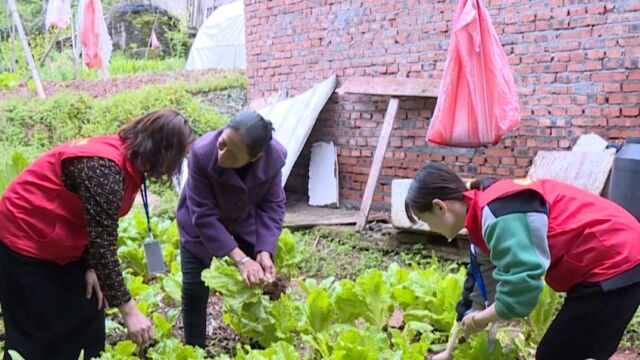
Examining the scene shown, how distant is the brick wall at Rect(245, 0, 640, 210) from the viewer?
4824mm

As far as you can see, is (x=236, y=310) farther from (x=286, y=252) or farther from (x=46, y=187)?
(x=46, y=187)

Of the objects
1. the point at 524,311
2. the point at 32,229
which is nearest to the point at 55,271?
the point at 32,229

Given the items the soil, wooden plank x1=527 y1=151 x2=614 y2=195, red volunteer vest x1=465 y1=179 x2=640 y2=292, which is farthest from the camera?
the soil

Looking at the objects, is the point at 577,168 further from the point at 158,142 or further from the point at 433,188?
the point at 158,142

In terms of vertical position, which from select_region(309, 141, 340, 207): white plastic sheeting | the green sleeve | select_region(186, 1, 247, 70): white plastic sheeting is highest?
select_region(186, 1, 247, 70): white plastic sheeting

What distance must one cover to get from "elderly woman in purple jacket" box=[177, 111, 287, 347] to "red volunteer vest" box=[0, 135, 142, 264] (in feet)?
1.30

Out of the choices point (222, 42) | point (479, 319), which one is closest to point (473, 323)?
point (479, 319)

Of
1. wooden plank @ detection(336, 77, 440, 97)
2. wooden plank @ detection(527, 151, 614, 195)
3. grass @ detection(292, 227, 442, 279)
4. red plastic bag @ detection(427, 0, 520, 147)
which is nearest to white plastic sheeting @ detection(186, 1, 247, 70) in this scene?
wooden plank @ detection(336, 77, 440, 97)

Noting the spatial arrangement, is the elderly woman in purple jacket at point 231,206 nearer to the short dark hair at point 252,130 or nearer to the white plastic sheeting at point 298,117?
the short dark hair at point 252,130

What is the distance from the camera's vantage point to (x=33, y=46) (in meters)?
15.3

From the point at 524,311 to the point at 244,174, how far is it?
1.28 m

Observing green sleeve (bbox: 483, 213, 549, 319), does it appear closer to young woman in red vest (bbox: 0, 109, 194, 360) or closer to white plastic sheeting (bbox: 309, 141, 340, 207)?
young woman in red vest (bbox: 0, 109, 194, 360)

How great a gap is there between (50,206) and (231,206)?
2.54 feet

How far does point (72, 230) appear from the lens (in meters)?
2.29
